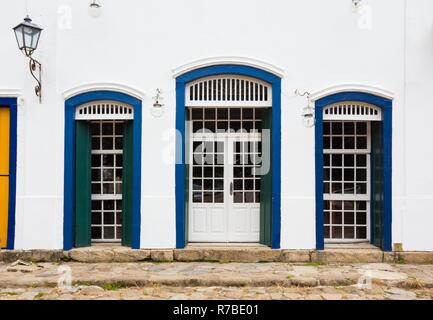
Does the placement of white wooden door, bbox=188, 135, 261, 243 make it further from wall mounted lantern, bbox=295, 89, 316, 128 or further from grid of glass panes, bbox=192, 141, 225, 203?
wall mounted lantern, bbox=295, 89, 316, 128

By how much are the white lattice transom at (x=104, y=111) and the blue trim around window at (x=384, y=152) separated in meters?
3.59

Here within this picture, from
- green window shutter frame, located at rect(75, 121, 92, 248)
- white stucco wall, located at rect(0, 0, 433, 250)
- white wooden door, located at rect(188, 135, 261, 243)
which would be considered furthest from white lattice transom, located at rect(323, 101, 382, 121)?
green window shutter frame, located at rect(75, 121, 92, 248)

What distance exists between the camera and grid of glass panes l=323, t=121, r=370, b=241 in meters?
9.30

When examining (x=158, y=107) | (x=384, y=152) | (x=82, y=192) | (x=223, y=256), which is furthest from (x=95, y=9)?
(x=384, y=152)

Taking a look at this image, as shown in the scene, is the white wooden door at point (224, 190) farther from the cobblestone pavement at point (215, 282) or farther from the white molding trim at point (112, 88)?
the white molding trim at point (112, 88)

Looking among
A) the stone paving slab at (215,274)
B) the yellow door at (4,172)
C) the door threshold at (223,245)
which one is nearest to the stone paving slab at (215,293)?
the stone paving slab at (215,274)

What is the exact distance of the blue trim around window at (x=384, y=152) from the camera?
869 cm

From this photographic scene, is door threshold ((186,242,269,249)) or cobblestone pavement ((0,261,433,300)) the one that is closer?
cobblestone pavement ((0,261,433,300))

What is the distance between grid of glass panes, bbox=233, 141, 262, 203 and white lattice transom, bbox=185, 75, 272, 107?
2.92 ft

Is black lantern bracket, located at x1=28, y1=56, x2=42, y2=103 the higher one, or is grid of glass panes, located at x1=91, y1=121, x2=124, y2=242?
black lantern bracket, located at x1=28, y1=56, x2=42, y2=103

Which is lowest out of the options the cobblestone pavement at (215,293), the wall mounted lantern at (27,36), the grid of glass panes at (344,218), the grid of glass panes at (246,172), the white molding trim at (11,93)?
the cobblestone pavement at (215,293)

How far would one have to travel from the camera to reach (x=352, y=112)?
892 centimetres

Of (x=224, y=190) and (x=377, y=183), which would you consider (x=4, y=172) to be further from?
(x=377, y=183)

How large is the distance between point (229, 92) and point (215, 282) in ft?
→ 11.8
